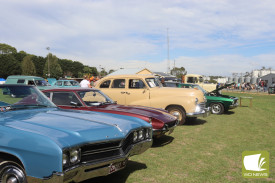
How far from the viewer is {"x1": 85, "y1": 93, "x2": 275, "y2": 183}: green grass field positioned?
393cm

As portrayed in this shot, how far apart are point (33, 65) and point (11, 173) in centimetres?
7562

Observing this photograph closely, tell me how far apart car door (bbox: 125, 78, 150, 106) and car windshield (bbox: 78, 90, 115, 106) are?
2305mm

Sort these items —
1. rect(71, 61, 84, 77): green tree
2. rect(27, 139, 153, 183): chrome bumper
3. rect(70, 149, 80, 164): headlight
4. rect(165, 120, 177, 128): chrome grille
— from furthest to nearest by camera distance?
rect(71, 61, 84, 77): green tree → rect(165, 120, 177, 128): chrome grille → rect(70, 149, 80, 164): headlight → rect(27, 139, 153, 183): chrome bumper

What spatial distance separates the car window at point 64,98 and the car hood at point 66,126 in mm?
2427

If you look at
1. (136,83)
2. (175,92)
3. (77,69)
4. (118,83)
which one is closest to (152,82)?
(136,83)

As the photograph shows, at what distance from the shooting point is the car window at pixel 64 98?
19.3 feet

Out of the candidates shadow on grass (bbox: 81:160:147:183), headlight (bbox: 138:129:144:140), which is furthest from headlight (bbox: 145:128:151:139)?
shadow on grass (bbox: 81:160:147:183)

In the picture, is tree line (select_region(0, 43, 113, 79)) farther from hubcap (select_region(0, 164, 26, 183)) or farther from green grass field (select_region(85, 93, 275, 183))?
hubcap (select_region(0, 164, 26, 183))

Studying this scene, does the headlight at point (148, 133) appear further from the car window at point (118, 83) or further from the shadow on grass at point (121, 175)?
the car window at point (118, 83)

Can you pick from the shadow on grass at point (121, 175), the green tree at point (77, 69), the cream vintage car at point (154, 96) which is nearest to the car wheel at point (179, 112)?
the cream vintage car at point (154, 96)

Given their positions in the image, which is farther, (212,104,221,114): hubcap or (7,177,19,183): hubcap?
(212,104,221,114): hubcap

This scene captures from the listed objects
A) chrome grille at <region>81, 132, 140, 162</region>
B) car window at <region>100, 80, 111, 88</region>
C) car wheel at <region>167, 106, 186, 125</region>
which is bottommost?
car wheel at <region>167, 106, 186, 125</region>

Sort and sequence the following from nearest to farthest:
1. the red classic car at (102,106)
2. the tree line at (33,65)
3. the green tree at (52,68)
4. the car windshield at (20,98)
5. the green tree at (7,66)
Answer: the car windshield at (20,98) < the red classic car at (102,106) < the green tree at (7,66) < the tree line at (33,65) < the green tree at (52,68)

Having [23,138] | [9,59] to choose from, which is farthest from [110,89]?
[9,59]
